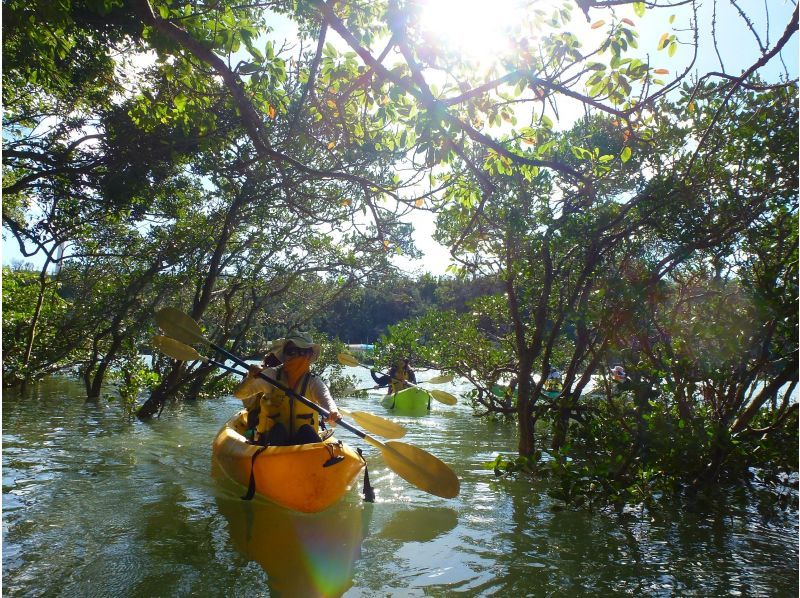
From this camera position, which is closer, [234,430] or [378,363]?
[234,430]

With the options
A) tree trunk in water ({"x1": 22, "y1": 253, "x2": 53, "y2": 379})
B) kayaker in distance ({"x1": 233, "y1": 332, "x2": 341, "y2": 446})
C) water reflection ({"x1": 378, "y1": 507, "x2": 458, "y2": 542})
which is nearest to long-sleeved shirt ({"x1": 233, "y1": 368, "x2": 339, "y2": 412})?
kayaker in distance ({"x1": 233, "y1": 332, "x2": 341, "y2": 446})

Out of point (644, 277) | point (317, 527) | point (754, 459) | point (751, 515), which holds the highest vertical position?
point (644, 277)

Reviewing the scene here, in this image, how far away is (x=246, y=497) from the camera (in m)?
5.46

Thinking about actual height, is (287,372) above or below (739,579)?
above

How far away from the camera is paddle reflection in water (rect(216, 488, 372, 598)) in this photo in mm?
4020

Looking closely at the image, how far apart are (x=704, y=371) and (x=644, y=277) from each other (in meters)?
0.95

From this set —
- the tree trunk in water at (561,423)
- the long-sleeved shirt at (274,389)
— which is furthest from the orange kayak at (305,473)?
the tree trunk in water at (561,423)

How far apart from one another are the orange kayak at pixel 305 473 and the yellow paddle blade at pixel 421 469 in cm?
37

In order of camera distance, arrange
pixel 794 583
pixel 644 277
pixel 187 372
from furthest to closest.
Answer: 1. pixel 187 372
2. pixel 644 277
3. pixel 794 583

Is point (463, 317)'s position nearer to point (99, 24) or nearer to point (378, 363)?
point (378, 363)

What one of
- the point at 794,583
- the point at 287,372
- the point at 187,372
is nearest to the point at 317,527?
the point at 287,372

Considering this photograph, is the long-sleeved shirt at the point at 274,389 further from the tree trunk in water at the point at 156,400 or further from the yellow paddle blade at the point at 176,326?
the tree trunk in water at the point at 156,400

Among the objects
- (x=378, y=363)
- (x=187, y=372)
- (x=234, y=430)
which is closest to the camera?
(x=234, y=430)

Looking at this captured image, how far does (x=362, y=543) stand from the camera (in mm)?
4875
